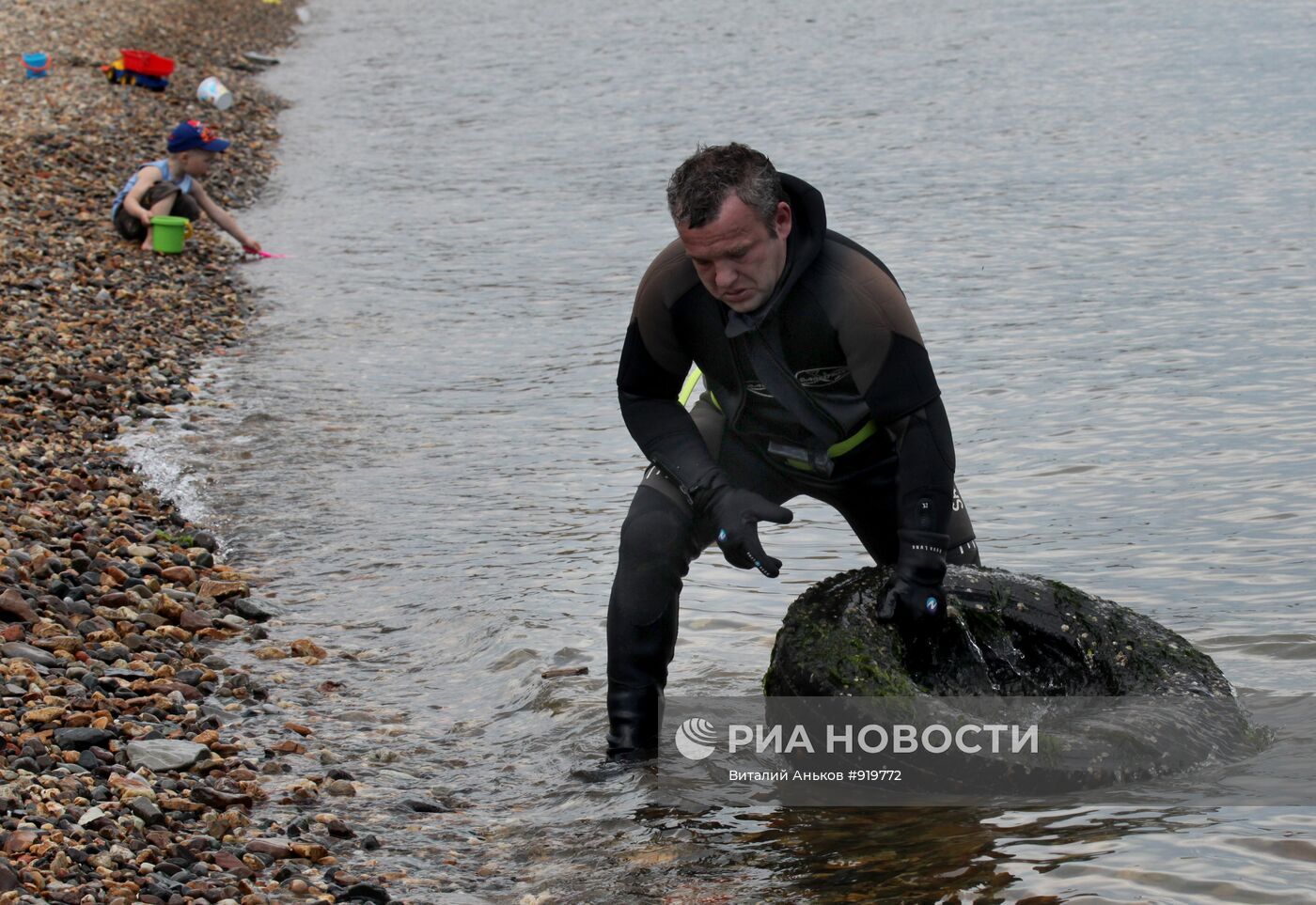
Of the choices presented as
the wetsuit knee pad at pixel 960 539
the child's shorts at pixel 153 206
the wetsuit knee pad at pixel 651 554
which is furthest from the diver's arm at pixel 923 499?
the child's shorts at pixel 153 206

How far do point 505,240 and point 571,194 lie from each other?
7.92ft

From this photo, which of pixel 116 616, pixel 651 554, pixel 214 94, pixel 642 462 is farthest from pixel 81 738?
pixel 214 94

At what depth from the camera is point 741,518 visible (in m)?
5.34

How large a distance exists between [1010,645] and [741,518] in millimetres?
1249

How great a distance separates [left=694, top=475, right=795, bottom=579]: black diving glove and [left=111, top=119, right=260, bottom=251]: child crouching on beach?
10945 mm

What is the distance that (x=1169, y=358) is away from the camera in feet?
38.2

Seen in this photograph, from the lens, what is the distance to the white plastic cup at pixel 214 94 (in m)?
22.8

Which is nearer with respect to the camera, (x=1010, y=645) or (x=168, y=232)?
(x=1010, y=645)

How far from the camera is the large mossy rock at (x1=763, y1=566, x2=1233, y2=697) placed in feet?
18.8

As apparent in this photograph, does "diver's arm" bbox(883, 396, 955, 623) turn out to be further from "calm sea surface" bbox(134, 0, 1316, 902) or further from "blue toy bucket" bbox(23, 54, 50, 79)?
"blue toy bucket" bbox(23, 54, 50, 79)

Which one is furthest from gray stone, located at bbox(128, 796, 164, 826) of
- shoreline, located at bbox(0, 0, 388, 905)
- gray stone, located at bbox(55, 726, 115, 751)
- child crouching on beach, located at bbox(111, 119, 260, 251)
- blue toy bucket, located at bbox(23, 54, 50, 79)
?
blue toy bucket, located at bbox(23, 54, 50, 79)

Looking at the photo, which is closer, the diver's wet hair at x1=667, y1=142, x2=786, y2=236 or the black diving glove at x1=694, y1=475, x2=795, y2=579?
the diver's wet hair at x1=667, y1=142, x2=786, y2=236

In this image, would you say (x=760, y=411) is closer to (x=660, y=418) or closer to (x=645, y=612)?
(x=660, y=418)

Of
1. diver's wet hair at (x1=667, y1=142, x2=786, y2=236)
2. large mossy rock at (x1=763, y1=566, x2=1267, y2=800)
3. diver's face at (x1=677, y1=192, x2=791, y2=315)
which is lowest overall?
large mossy rock at (x1=763, y1=566, x2=1267, y2=800)
